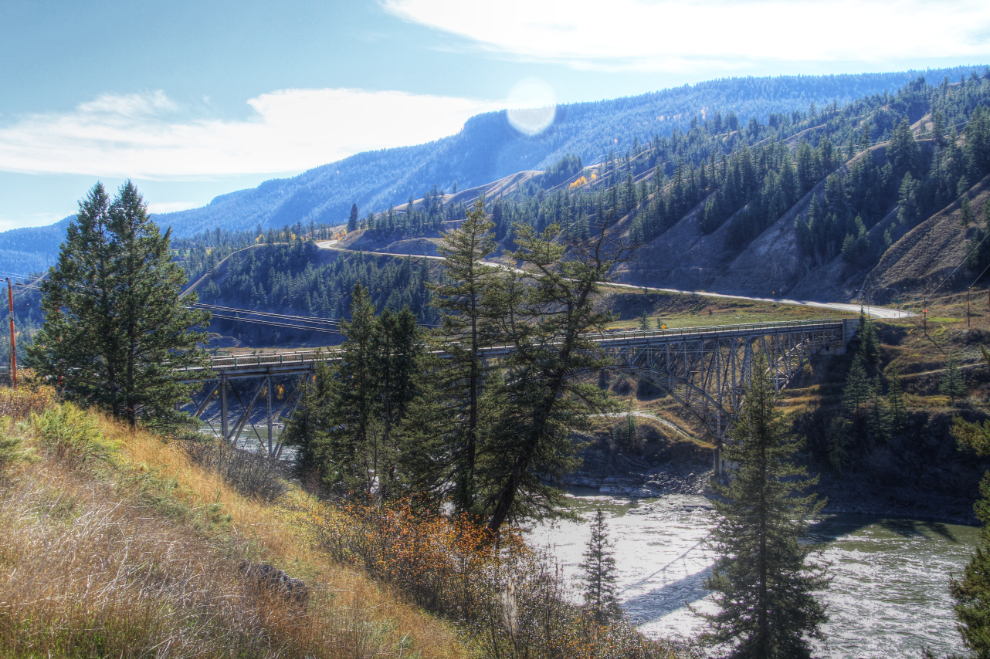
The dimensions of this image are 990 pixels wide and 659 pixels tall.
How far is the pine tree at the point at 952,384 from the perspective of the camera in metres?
41.8

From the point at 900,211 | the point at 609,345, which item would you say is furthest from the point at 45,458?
the point at 900,211

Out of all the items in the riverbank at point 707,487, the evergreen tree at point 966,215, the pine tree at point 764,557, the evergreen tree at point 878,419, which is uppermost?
the evergreen tree at point 966,215

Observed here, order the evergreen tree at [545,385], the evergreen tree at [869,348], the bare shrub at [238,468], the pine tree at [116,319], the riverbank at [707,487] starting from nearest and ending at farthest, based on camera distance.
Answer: the bare shrub at [238,468], the evergreen tree at [545,385], the pine tree at [116,319], the riverbank at [707,487], the evergreen tree at [869,348]

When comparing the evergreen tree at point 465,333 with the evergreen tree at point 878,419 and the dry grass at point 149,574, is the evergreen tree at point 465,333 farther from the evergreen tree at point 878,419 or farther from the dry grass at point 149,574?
the evergreen tree at point 878,419

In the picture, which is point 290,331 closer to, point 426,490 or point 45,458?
point 426,490

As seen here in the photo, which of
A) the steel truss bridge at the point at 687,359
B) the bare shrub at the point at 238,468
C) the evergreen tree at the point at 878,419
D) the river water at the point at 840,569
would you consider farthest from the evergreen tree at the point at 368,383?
the evergreen tree at the point at 878,419

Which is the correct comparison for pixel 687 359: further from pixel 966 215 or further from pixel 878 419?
pixel 966 215

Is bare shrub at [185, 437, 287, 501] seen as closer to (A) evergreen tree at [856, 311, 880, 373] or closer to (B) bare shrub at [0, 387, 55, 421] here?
(B) bare shrub at [0, 387, 55, 421]

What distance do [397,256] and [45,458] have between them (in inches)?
5993

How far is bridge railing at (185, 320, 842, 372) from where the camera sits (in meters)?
Answer: 29.4

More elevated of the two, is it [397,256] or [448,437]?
[397,256]

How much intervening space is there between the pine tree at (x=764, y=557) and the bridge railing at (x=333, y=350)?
6.39 meters

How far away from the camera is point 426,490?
18484 millimetres

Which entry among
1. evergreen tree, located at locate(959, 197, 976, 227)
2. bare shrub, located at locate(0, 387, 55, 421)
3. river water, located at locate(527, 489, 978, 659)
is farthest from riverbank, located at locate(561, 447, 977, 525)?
evergreen tree, located at locate(959, 197, 976, 227)
